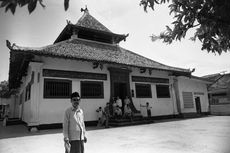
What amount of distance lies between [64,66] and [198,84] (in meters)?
13.7

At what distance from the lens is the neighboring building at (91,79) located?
9469mm

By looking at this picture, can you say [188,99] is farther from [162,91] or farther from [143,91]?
[143,91]

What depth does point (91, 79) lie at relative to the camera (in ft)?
36.3

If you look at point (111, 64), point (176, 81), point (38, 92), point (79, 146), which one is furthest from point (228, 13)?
point (176, 81)

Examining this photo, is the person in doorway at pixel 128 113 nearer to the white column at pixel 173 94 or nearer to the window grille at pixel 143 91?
the window grille at pixel 143 91

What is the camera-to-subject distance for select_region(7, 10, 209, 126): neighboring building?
373 inches

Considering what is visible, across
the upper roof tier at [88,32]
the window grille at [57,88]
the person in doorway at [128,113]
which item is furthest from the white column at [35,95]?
the person in doorway at [128,113]

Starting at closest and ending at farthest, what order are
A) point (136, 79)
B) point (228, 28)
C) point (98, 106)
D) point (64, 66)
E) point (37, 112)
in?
1. point (228, 28)
2. point (37, 112)
3. point (64, 66)
4. point (98, 106)
5. point (136, 79)

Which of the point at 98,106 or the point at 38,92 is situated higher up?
the point at 38,92

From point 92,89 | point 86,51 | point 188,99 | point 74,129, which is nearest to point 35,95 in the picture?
point 92,89

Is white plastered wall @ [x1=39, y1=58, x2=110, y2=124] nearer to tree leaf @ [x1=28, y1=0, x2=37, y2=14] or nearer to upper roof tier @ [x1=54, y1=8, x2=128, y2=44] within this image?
upper roof tier @ [x1=54, y1=8, x2=128, y2=44]

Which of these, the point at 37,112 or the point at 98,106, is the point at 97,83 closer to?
the point at 98,106

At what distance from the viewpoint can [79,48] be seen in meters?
12.1

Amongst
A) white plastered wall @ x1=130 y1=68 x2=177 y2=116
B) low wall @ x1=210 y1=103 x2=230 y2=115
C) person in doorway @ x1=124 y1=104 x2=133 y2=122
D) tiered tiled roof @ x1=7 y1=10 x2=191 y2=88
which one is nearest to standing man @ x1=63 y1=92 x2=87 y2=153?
tiered tiled roof @ x1=7 y1=10 x2=191 y2=88
